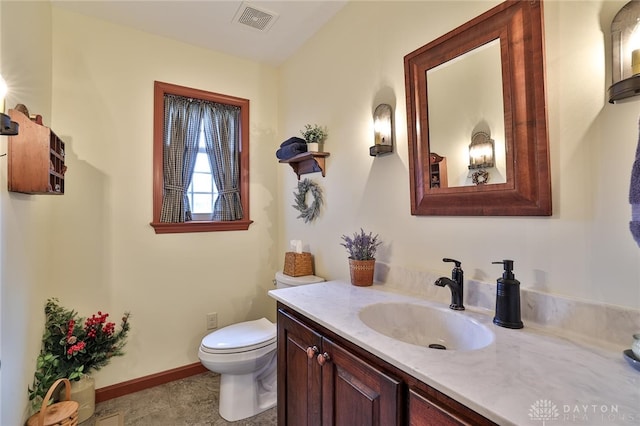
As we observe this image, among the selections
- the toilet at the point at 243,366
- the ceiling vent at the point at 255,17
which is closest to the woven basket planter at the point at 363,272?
the toilet at the point at 243,366

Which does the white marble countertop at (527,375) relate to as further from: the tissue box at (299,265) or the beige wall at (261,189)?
the tissue box at (299,265)

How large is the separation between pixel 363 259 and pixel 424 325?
1.52 ft

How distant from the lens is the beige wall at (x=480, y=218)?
0.89m

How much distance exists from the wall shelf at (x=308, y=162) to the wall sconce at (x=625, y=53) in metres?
1.43

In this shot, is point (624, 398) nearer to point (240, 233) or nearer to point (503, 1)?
point (503, 1)

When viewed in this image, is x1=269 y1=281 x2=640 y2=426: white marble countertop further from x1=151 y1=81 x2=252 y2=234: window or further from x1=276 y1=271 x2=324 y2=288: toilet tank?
x1=151 y1=81 x2=252 y2=234: window

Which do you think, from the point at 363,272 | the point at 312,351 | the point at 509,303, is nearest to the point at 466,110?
the point at 509,303

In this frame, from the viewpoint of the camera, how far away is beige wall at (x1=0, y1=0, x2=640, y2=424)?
935 mm

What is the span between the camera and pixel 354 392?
972 millimetres

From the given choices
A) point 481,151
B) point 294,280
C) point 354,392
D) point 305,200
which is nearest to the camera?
point 354,392

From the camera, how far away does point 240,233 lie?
257 centimetres

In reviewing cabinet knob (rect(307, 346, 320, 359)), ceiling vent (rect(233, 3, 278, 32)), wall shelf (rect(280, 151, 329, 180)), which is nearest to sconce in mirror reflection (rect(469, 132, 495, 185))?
cabinet knob (rect(307, 346, 320, 359))

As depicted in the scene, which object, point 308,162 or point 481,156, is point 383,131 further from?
point 308,162

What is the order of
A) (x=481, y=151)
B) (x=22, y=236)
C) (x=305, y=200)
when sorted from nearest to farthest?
(x=481, y=151)
(x=22, y=236)
(x=305, y=200)
